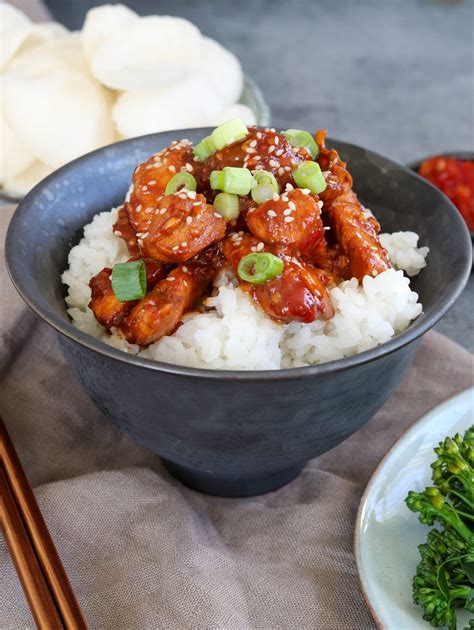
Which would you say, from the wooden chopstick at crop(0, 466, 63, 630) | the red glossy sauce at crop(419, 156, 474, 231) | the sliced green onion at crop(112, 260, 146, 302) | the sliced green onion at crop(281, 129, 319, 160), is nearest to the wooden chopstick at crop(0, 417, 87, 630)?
the wooden chopstick at crop(0, 466, 63, 630)

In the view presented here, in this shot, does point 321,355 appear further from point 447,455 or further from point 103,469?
point 103,469

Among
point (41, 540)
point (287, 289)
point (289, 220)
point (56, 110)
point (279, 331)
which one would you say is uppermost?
A: point (289, 220)

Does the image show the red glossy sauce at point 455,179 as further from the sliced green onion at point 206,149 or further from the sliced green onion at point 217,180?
the sliced green onion at point 217,180

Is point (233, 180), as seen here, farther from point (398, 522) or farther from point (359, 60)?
point (359, 60)

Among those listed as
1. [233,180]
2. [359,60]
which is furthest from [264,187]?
[359,60]

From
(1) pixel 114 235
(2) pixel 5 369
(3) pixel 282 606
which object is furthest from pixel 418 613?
(2) pixel 5 369

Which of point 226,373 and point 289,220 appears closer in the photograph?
point 226,373

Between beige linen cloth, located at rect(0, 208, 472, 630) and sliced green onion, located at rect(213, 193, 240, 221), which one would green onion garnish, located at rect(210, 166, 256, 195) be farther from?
beige linen cloth, located at rect(0, 208, 472, 630)
